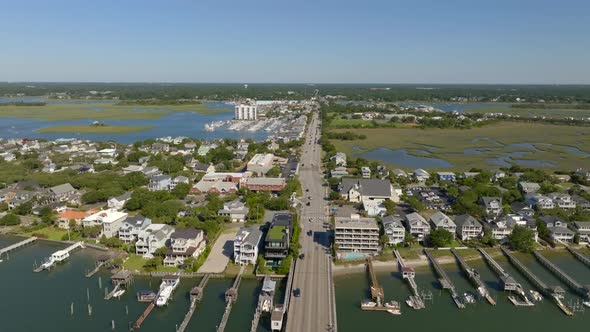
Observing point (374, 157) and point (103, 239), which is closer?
point (103, 239)

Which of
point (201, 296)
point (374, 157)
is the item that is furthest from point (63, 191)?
A: point (374, 157)

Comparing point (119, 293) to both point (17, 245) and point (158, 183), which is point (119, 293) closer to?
point (17, 245)

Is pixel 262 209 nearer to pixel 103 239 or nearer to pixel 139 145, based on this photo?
pixel 103 239

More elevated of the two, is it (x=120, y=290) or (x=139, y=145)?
(x=139, y=145)

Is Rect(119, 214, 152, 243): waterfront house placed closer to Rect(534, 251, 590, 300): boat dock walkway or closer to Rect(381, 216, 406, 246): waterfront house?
Rect(381, 216, 406, 246): waterfront house

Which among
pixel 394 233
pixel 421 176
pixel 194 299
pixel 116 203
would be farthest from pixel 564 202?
pixel 116 203

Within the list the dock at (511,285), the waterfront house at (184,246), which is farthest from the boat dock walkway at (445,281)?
the waterfront house at (184,246)

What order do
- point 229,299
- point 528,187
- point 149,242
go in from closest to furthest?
point 229,299
point 149,242
point 528,187

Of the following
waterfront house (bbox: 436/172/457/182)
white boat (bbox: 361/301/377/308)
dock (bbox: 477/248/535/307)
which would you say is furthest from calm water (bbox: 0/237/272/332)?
waterfront house (bbox: 436/172/457/182)
